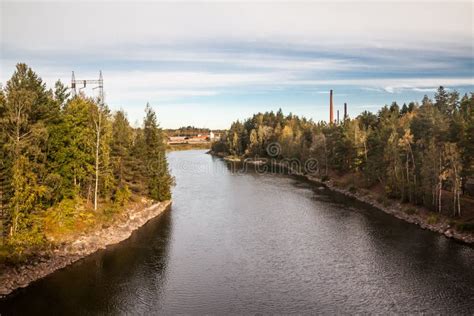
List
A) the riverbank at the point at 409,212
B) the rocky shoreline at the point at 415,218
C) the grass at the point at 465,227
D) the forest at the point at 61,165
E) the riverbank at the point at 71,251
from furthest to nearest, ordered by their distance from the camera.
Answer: the riverbank at the point at 409,212
the rocky shoreline at the point at 415,218
the grass at the point at 465,227
the forest at the point at 61,165
the riverbank at the point at 71,251

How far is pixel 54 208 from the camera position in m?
42.7

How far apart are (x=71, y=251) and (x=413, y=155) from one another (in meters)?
53.6

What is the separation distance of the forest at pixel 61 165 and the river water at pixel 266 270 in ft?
18.2

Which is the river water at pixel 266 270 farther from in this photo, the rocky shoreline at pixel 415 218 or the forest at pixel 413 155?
the forest at pixel 413 155

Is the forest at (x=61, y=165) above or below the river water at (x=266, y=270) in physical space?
above

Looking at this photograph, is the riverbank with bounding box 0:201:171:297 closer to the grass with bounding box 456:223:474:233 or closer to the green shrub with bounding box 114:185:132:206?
the green shrub with bounding box 114:185:132:206

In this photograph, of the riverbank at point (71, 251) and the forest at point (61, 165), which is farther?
the forest at point (61, 165)

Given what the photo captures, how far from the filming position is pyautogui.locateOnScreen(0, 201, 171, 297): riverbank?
109 feet

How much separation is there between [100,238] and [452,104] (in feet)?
312

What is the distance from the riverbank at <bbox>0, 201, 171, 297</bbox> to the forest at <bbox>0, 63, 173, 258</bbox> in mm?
1320

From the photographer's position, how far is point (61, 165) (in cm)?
4444

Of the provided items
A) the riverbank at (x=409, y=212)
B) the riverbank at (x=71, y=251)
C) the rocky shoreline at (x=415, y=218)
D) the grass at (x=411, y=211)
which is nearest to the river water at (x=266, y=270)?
the riverbank at (x=71, y=251)

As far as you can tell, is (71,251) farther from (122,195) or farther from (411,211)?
(411,211)

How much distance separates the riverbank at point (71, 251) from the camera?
33.1 metres
